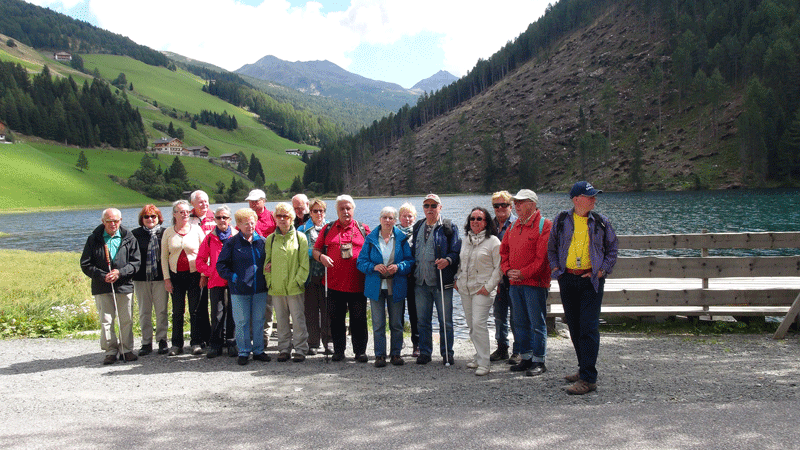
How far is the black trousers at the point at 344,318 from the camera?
8.13 m

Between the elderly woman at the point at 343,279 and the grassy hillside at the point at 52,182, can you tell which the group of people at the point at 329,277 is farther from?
the grassy hillside at the point at 52,182

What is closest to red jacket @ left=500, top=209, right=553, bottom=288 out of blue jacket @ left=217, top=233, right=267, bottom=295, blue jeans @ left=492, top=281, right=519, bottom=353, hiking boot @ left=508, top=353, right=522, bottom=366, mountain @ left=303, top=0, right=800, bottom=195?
blue jeans @ left=492, top=281, right=519, bottom=353

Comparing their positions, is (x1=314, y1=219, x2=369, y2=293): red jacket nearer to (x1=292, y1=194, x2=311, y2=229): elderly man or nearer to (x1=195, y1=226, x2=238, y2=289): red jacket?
(x1=292, y1=194, x2=311, y2=229): elderly man

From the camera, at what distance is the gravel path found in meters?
4.80

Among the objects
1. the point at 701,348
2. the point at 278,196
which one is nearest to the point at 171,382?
the point at 701,348

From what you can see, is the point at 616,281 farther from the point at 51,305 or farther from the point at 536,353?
the point at 51,305

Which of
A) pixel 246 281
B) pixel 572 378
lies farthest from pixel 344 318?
pixel 572 378

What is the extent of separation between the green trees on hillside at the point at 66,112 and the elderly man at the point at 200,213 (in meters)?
175

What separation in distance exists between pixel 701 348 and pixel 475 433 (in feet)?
16.5

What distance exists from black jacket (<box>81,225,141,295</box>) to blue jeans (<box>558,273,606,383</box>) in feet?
22.8

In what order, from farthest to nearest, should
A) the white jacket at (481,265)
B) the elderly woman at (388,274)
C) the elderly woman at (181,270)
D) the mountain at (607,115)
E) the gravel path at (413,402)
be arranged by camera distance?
1. the mountain at (607,115)
2. the elderly woman at (181,270)
3. the elderly woman at (388,274)
4. the white jacket at (481,265)
5. the gravel path at (413,402)

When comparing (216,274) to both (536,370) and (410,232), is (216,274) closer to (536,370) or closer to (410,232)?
(410,232)

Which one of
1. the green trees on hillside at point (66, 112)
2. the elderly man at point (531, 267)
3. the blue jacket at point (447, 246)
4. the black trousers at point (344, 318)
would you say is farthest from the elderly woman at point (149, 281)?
the green trees on hillside at point (66, 112)

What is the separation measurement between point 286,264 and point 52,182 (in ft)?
421
